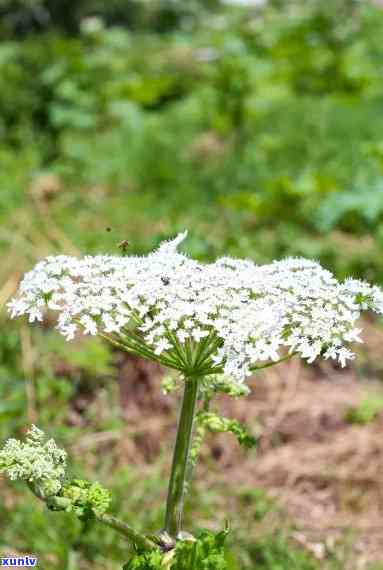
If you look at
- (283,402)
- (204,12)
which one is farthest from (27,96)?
(204,12)

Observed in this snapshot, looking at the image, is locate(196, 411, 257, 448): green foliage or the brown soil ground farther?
the brown soil ground

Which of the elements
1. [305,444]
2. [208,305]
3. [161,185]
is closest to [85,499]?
[208,305]

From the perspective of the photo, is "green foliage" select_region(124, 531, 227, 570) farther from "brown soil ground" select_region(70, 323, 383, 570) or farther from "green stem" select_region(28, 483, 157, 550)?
"brown soil ground" select_region(70, 323, 383, 570)

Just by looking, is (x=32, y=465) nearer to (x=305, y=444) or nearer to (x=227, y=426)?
(x=227, y=426)

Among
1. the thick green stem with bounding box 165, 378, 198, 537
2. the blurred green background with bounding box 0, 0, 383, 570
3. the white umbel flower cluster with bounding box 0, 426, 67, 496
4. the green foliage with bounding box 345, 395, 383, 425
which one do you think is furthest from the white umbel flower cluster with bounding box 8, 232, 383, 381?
the green foliage with bounding box 345, 395, 383, 425

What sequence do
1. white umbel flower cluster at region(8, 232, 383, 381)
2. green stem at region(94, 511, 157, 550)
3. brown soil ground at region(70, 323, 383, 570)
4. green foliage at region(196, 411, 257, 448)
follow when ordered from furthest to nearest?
brown soil ground at region(70, 323, 383, 570)
green foliage at region(196, 411, 257, 448)
green stem at region(94, 511, 157, 550)
white umbel flower cluster at region(8, 232, 383, 381)

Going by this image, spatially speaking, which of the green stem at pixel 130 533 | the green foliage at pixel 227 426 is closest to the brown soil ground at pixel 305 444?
the green foliage at pixel 227 426

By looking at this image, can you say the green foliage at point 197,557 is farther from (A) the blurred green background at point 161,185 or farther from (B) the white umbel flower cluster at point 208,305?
(A) the blurred green background at point 161,185
